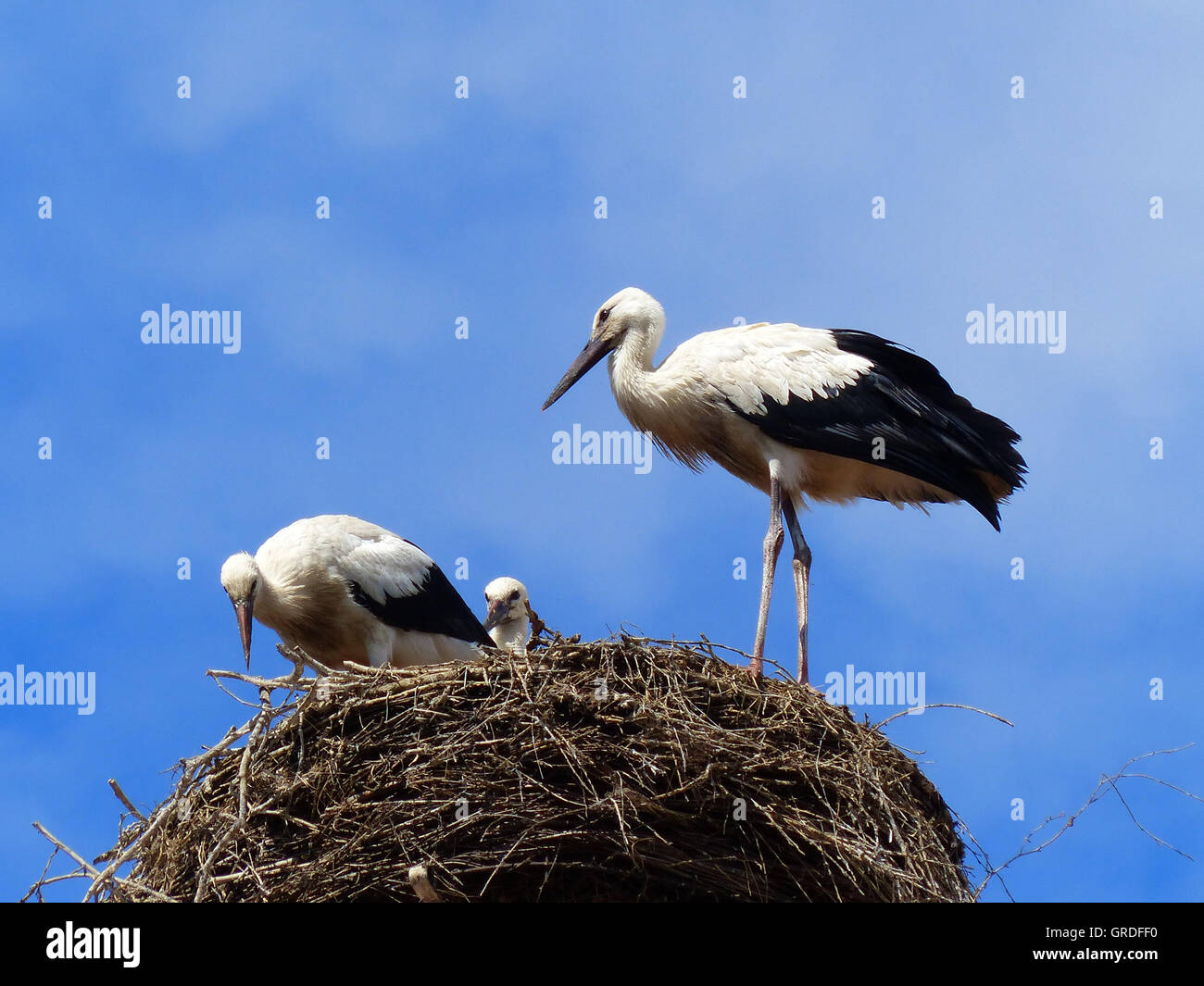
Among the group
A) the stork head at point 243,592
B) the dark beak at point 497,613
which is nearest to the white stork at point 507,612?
the dark beak at point 497,613

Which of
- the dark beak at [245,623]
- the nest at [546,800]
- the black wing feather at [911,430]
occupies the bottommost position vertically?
the nest at [546,800]

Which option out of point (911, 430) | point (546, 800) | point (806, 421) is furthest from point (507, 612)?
point (546, 800)

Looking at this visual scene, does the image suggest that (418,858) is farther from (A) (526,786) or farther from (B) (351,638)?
(B) (351,638)

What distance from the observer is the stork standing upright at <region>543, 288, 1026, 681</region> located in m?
7.35

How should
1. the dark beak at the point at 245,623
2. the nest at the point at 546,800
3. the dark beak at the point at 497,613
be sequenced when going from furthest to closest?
the dark beak at the point at 497,613, the dark beak at the point at 245,623, the nest at the point at 546,800

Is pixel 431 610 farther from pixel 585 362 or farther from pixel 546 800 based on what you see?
pixel 546 800

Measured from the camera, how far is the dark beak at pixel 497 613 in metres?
7.96

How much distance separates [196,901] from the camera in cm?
539

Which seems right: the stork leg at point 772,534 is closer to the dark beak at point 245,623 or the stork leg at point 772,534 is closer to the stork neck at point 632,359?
the stork neck at point 632,359

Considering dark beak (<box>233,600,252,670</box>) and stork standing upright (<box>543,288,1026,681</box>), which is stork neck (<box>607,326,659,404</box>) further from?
dark beak (<box>233,600,252,670</box>)

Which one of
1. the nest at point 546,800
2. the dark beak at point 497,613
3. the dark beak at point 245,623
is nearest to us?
the nest at point 546,800

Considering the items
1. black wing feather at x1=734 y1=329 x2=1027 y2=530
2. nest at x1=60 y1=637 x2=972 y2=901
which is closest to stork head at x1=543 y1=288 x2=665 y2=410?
black wing feather at x1=734 y1=329 x2=1027 y2=530

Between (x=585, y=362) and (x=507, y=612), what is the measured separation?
1361mm

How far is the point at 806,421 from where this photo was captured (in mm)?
7367
